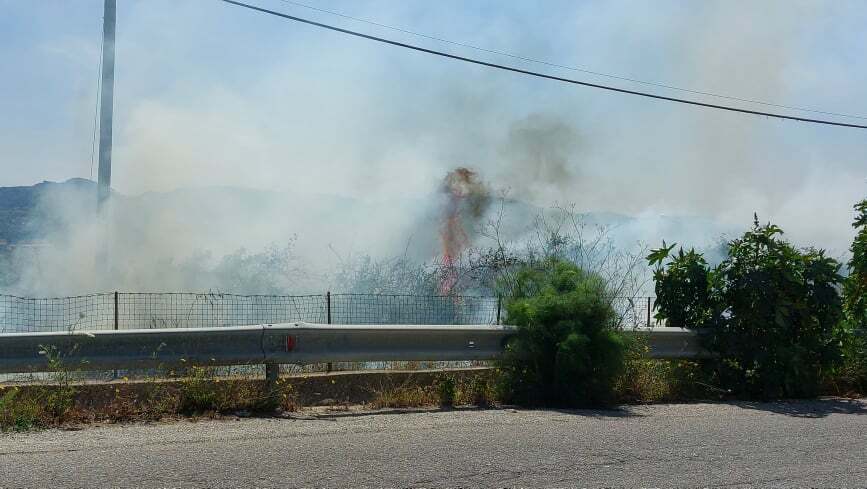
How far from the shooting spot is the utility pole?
17.0 meters

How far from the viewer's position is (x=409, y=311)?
464 inches

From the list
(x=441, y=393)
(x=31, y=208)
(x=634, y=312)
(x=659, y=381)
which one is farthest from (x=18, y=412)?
(x=31, y=208)

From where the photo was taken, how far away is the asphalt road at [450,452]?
17.9 ft

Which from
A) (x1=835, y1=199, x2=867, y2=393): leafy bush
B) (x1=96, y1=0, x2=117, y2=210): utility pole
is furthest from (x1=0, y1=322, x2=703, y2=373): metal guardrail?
(x1=96, y1=0, x2=117, y2=210): utility pole

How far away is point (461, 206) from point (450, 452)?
59.3 feet

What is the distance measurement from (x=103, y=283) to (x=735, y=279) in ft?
42.5

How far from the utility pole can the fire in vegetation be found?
9.05m

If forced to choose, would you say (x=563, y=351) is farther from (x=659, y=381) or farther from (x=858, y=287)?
(x=858, y=287)

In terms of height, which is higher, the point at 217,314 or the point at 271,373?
the point at 217,314

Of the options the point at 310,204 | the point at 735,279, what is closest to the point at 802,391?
the point at 735,279

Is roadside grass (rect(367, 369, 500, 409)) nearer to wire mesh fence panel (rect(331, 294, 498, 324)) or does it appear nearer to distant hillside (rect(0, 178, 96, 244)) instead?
wire mesh fence panel (rect(331, 294, 498, 324))

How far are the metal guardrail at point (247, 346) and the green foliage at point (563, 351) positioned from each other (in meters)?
0.29

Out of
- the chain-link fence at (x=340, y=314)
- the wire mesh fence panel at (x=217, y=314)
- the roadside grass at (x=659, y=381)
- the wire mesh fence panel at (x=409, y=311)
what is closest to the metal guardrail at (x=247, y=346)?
the roadside grass at (x=659, y=381)

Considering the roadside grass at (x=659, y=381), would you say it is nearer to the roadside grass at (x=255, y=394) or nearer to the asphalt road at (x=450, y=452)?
the roadside grass at (x=255, y=394)
